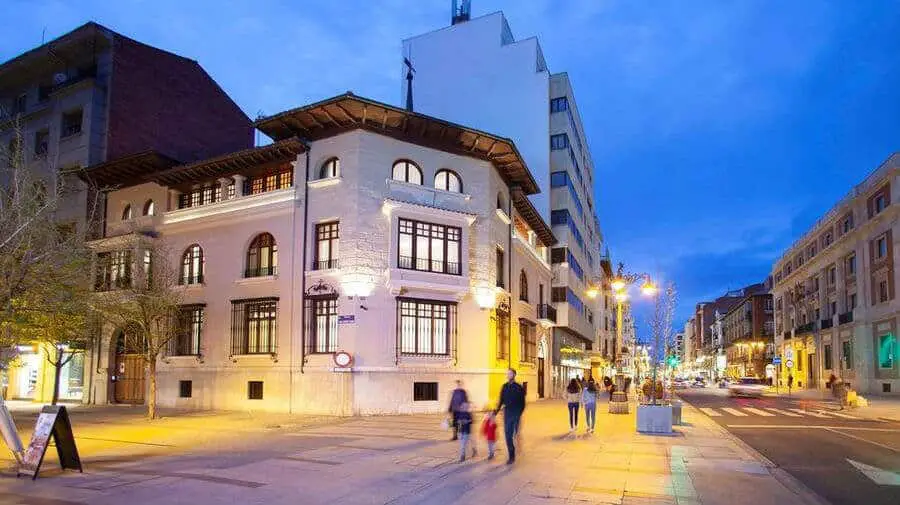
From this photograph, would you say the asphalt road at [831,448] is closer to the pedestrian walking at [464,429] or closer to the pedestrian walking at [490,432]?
the pedestrian walking at [490,432]

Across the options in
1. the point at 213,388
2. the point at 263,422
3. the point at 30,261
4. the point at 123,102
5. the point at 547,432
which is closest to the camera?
the point at 30,261

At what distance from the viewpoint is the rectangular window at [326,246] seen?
87.4ft

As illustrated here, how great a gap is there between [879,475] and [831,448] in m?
4.61

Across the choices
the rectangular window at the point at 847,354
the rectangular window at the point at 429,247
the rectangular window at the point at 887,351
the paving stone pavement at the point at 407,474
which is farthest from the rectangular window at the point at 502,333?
the rectangular window at the point at 847,354

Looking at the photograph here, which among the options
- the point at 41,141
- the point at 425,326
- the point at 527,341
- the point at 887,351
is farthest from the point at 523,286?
the point at 887,351

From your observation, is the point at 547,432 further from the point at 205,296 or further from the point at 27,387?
the point at 27,387

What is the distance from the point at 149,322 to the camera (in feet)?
76.9

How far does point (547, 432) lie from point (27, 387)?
30.1 meters

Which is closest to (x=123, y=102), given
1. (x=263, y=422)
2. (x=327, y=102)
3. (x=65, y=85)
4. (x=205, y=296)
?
(x=65, y=85)

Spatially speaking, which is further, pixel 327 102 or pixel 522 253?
pixel 522 253

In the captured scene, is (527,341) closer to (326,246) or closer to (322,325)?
(322,325)

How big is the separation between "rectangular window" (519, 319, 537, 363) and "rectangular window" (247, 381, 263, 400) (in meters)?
12.8

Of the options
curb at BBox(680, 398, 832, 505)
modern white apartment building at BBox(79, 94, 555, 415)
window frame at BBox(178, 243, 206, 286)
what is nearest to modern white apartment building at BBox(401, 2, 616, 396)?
modern white apartment building at BBox(79, 94, 555, 415)

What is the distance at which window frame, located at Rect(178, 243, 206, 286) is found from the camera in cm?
3036
